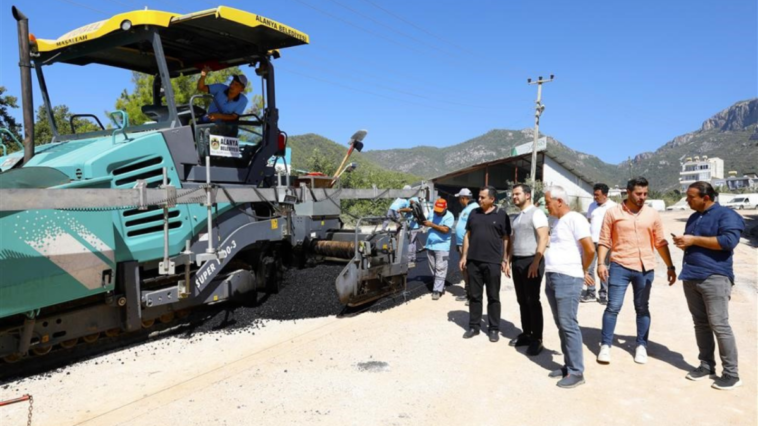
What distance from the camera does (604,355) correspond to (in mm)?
4371

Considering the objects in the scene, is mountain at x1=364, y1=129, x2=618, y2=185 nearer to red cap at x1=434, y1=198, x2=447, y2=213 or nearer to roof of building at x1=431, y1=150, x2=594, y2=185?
roof of building at x1=431, y1=150, x2=594, y2=185

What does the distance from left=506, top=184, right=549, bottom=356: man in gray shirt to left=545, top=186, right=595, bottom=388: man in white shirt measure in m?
0.32

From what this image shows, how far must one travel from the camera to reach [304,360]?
4418 millimetres

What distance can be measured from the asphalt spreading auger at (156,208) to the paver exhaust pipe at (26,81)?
16mm

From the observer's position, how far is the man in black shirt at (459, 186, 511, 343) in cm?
503

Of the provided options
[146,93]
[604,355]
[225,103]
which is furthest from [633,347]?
[146,93]

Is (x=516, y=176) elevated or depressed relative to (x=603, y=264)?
elevated

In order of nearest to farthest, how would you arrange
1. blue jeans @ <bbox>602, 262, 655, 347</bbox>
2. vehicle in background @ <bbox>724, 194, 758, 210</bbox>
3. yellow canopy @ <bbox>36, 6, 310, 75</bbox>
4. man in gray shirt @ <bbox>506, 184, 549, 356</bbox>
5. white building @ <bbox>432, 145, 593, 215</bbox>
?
blue jeans @ <bbox>602, 262, 655, 347</bbox>
man in gray shirt @ <bbox>506, 184, 549, 356</bbox>
yellow canopy @ <bbox>36, 6, 310, 75</bbox>
white building @ <bbox>432, 145, 593, 215</bbox>
vehicle in background @ <bbox>724, 194, 758, 210</bbox>

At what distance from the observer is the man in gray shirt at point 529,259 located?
4.56 m

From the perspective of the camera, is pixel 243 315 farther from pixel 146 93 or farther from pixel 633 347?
pixel 146 93

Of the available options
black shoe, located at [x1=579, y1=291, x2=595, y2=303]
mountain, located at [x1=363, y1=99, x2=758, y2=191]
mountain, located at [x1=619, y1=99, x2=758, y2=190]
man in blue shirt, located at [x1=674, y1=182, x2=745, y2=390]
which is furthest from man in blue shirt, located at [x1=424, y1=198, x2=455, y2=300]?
mountain, located at [x1=363, y1=99, x2=758, y2=191]

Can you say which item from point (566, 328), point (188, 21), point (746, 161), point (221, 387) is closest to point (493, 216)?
point (566, 328)

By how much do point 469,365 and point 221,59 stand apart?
14.4 feet

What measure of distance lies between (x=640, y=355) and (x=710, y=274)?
96cm
